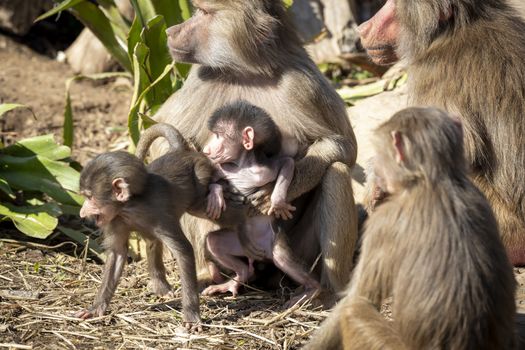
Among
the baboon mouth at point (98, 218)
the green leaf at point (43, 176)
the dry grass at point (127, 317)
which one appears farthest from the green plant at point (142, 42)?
the baboon mouth at point (98, 218)

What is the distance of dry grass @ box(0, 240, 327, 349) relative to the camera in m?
4.64

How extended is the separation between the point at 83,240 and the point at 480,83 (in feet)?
9.24

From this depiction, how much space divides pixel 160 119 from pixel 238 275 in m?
1.07

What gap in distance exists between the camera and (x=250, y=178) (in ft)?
16.8

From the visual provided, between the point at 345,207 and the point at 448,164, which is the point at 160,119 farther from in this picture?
the point at 448,164

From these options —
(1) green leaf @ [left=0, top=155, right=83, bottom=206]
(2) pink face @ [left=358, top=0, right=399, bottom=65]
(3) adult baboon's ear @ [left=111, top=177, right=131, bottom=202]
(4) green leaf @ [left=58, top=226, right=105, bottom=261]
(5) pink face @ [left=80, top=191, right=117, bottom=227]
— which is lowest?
(4) green leaf @ [left=58, top=226, right=105, bottom=261]

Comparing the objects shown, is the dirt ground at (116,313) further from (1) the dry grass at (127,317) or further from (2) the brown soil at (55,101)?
(2) the brown soil at (55,101)

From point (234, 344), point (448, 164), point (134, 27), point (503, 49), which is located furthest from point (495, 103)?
point (134, 27)

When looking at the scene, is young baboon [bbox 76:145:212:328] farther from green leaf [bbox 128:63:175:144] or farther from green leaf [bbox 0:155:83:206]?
green leaf [bbox 0:155:83:206]

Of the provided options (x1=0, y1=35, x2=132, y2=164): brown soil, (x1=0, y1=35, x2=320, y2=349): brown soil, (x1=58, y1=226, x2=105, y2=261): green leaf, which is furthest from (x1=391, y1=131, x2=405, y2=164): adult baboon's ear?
(x1=0, y1=35, x2=132, y2=164): brown soil

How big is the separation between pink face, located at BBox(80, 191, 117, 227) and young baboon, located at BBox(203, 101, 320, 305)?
0.62m

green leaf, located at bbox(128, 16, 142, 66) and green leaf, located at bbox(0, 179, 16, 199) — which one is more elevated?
green leaf, located at bbox(128, 16, 142, 66)

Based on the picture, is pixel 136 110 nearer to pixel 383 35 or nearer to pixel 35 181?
pixel 35 181

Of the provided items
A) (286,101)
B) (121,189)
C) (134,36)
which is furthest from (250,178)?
(134,36)
